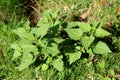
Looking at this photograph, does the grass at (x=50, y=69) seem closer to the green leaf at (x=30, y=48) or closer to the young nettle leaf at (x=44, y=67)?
the young nettle leaf at (x=44, y=67)

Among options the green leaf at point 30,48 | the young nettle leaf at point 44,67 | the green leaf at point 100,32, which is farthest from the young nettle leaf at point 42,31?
the green leaf at point 100,32

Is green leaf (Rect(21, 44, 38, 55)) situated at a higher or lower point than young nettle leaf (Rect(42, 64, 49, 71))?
higher

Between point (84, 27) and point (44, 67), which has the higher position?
point (84, 27)

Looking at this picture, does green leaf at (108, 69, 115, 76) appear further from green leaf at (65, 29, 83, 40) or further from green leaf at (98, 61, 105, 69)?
green leaf at (65, 29, 83, 40)

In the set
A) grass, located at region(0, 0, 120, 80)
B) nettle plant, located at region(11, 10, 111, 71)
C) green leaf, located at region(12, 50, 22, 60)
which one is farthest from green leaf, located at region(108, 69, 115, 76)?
green leaf, located at region(12, 50, 22, 60)

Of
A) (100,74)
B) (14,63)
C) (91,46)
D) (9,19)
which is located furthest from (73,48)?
(9,19)

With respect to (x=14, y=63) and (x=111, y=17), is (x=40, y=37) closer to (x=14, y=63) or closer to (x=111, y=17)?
(x=14, y=63)

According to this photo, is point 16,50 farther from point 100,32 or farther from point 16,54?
point 100,32

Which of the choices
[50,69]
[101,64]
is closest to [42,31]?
[50,69]
